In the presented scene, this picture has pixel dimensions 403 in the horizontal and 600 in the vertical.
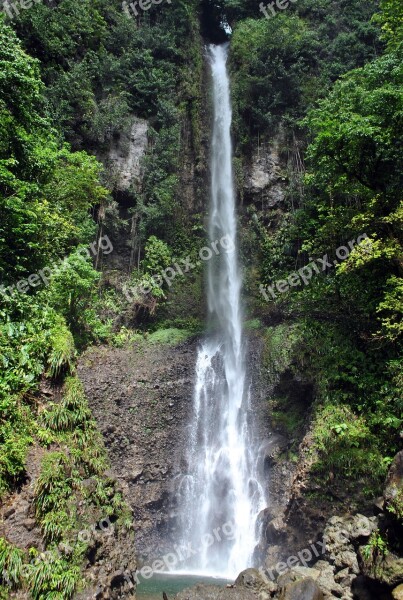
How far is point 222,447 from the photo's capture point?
14758 millimetres

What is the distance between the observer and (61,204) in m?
14.6

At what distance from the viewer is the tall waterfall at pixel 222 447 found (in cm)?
1277

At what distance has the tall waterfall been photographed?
1277 cm

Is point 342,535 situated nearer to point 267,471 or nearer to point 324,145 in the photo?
point 267,471

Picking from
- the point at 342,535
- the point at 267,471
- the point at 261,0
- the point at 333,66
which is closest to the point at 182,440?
the point at 267,471

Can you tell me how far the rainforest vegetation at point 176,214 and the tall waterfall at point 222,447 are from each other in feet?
3.66

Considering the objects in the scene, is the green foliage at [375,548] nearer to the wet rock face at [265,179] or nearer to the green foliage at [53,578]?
the green foliage at [53,578]

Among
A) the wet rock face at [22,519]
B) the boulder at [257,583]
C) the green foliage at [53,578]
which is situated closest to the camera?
→ the green foliage at [53,578]

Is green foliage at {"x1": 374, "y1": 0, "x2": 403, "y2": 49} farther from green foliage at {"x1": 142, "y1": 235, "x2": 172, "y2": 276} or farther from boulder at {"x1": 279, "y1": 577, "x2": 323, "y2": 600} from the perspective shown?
boulder at {"x1": 279, "y1": 577, "x2": 323, "y2": 600}

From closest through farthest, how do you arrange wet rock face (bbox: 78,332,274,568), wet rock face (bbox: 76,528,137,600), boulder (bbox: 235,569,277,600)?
wet rock face (bbox: 76,528,137,600) < boulder (bbox: 235,569,277,600) < wet rock face (bbox: 78,332,274,568)

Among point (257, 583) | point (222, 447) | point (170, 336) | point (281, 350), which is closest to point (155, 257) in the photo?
point (170, 336)

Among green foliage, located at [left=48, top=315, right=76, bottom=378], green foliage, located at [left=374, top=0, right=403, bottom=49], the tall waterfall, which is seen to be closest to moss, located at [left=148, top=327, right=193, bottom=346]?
the tall waterfall

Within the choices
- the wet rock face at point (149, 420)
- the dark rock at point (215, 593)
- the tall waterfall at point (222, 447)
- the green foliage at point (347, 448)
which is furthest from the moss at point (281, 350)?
the dark rock at point (215, 593)

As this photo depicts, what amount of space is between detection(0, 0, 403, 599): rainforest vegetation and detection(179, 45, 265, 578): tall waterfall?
1115 mm
